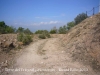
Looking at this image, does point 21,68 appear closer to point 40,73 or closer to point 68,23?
point 40,73

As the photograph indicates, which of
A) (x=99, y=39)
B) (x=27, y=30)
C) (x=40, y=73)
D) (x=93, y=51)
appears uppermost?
(x=27, y=30)

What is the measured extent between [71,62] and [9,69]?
13.5ft

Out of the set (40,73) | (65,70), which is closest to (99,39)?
(65,70)

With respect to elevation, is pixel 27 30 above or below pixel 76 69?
above

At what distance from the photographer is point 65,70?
5562 mm

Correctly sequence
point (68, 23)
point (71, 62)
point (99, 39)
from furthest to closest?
point (68, 23), point (99, 39), point (71, 62)

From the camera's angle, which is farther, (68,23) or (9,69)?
(68,23)

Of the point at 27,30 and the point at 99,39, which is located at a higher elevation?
the point at 27,30

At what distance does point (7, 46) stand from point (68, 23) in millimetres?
22786

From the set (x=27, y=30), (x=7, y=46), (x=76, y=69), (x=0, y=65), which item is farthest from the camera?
(x=27, y=30)

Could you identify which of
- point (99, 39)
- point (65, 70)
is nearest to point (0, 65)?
point (65, 70)

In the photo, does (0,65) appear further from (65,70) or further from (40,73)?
(65,70)

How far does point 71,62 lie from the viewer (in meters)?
6.62

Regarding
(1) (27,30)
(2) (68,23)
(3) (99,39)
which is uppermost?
(2) (68,23)
